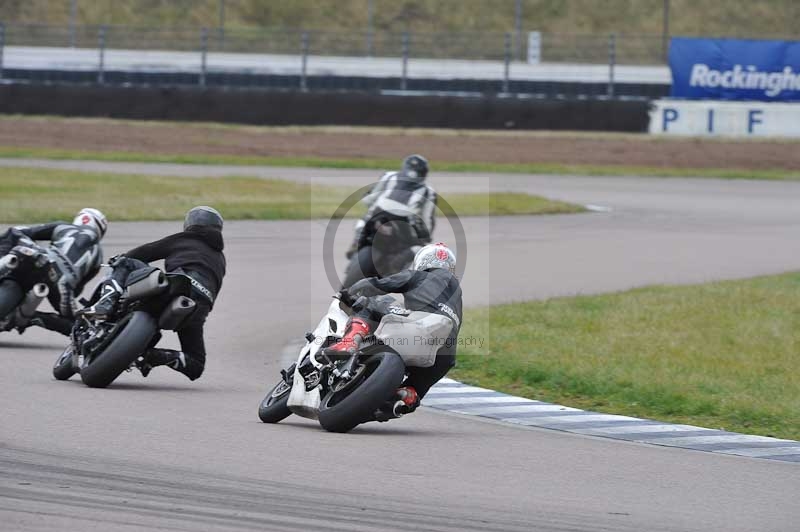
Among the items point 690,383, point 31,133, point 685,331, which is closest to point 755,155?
point 31,133

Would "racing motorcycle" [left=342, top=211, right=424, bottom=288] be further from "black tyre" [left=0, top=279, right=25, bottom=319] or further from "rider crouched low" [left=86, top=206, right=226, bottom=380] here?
"black tyre" [left=0, top=279, right=25, bottom=319]

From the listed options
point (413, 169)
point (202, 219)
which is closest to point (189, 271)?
point (202, 219)

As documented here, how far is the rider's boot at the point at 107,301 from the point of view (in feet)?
31.5

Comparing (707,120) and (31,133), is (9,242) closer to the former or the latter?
(31,133)

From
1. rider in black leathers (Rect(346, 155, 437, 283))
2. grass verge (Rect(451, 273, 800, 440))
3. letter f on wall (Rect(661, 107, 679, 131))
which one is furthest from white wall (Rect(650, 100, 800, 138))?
rider in black leathers (Rect(346, 155, 437, 283))

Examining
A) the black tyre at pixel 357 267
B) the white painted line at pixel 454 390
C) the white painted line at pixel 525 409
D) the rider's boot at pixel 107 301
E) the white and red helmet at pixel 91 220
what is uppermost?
the white and red helmet at pixel 91 220

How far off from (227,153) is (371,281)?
83.7ft

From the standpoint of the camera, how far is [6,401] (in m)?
8.81

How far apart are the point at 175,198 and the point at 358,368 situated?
16.8 metres

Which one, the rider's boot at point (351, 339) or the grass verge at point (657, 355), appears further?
the grass verge at point (657, 355)

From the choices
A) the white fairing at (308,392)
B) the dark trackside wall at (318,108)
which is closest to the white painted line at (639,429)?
the white fairing at (308,392)

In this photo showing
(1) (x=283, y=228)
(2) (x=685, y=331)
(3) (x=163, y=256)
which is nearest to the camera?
(3) (x=163, y=256)

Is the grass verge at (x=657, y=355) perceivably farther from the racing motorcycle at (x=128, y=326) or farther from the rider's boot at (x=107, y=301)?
the rider's boot at (x=107, y=301)

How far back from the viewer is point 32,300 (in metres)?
11.3
